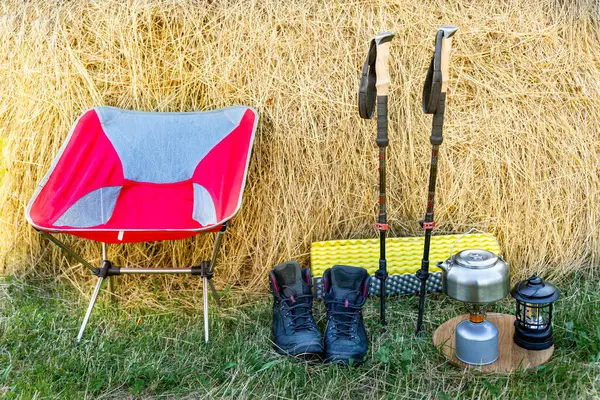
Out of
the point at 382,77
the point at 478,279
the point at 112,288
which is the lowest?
the point at 112,288

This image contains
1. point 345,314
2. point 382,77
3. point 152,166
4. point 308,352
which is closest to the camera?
point 382,77

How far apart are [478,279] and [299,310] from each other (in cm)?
73

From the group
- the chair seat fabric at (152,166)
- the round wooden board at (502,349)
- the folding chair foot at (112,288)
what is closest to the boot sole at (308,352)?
the round wooden board at (502,349)

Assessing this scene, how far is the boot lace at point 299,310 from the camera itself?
7.68 ft

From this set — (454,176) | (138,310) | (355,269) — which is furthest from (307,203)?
(138,310)

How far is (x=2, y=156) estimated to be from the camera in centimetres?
285

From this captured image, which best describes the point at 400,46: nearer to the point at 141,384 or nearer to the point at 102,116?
the point at 102,116

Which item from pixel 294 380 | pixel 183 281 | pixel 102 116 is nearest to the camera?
pixel 294 380

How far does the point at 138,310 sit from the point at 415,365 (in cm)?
126

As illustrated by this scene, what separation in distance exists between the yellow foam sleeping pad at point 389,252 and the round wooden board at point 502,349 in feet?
1.28

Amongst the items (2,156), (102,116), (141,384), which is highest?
(102,116)

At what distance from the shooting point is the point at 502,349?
220 centimetres

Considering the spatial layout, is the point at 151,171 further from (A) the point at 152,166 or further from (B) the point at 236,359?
(B) the point at 236,359

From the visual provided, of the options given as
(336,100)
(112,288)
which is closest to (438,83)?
(336,100)
